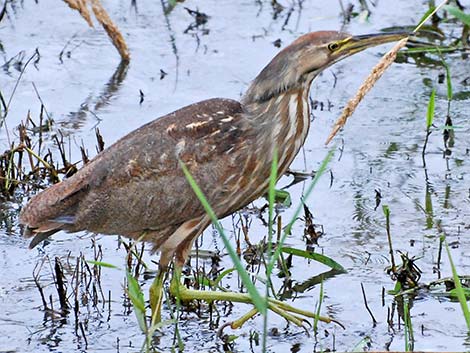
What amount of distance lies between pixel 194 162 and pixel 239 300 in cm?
57

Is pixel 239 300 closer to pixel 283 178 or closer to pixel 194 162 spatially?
pixel 194 162

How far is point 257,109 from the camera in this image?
17.9ft

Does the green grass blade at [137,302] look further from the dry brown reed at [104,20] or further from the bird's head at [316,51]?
the dry brown reed at [104,20]

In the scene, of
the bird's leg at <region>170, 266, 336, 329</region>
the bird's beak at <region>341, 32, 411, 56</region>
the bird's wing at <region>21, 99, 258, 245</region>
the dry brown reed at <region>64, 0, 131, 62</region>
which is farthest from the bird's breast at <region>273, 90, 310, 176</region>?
the dry brown reed at <region>64, 0, 131, 62</region>

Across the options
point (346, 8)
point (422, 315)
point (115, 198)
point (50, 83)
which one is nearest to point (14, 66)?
point (50, 83)

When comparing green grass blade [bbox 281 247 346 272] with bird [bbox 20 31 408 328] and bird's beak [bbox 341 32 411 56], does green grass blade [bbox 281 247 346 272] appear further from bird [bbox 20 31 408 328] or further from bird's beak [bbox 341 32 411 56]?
bird's beak [bbox 341 32 411 56]

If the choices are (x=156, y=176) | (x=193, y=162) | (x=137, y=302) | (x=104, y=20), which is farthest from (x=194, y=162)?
(x=104, y=20)

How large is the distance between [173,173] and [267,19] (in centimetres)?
405

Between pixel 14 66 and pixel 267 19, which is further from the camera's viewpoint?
pixel 267 19

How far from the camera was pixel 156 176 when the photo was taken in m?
5.35

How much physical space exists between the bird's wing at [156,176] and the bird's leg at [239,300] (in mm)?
260

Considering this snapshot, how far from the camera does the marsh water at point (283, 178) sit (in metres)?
5.47

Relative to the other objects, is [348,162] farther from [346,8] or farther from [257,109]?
[346,8]

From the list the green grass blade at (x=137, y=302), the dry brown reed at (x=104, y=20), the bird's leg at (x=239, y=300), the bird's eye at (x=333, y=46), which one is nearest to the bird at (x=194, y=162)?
the bird's eye at (x=333, y=46)
